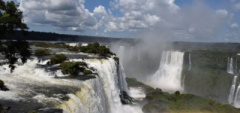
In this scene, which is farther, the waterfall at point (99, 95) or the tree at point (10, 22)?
the waterfall at point (99, 95)

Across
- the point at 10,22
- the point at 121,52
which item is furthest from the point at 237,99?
the point at 10,22

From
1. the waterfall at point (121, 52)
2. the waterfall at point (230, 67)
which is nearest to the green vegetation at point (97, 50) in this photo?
the waterfall at point (230, 67)

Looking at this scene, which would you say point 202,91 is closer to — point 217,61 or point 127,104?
point 217,61

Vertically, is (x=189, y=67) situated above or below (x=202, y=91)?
above

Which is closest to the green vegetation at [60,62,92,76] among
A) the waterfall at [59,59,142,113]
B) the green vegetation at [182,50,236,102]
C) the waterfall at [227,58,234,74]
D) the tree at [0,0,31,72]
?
the waterfall at [59,59,142,113]

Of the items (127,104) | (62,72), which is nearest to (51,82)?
(62,72)

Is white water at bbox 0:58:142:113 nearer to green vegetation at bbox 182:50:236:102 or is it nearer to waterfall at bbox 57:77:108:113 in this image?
waterfall at bbox 57:77:108:113

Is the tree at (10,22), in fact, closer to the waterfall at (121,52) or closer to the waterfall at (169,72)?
the waterfall at (169,72)

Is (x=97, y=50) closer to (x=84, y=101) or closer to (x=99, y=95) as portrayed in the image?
(x=99, y=95)
